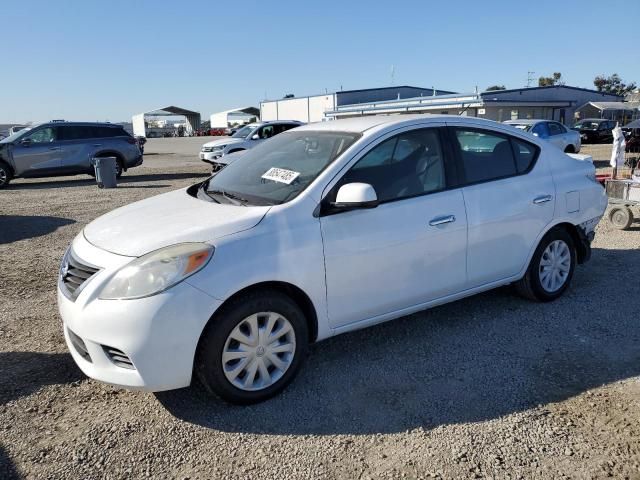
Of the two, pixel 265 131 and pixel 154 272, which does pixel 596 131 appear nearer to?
pixel 265 131

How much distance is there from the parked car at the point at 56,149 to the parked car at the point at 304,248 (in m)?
12.6

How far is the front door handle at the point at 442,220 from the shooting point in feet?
12.5

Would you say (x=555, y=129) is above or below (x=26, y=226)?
above

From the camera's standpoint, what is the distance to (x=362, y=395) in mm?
3379

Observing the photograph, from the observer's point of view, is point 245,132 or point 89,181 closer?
point 89,181

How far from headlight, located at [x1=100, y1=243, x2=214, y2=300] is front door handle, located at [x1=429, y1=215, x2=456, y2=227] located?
5.32 feet

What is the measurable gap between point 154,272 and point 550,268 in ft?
11.3

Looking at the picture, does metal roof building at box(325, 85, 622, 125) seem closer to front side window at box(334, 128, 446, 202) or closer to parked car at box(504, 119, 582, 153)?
parked car at box(504, 119, 582, 153)

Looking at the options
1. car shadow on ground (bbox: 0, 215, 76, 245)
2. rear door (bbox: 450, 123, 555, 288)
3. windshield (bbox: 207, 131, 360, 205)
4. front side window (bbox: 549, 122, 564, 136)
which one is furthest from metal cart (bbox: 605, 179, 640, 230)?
front side window (bbox: 549, 122, 564, 136)

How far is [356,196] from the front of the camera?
10.8ft

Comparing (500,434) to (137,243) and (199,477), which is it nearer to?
(199,477)

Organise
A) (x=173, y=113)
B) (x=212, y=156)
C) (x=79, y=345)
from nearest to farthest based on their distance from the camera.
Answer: (x=79, y=345) → (x=212, y=156) → (x=173, y=113)

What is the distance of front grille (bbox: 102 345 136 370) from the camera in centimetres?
295

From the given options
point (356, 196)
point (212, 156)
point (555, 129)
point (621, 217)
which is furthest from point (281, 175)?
point (555, 129)
